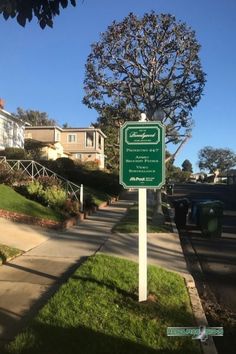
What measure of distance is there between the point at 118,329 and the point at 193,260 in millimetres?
6452

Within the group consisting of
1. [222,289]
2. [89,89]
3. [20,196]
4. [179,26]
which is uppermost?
[179,26]

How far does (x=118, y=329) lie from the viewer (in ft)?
19.9

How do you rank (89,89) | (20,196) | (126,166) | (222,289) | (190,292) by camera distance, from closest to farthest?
1. (126,166)
2. (190,292)
3. (222,289)
4. (20,196)
5. (89,89)

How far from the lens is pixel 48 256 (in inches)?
432

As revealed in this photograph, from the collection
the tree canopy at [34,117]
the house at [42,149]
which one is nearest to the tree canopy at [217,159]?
the tree canopy at [34,117]

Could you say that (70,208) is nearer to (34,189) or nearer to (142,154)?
(34,189)

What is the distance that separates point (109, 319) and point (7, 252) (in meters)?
4.66

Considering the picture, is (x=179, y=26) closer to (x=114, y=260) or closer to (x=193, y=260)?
(x=193, y=260)

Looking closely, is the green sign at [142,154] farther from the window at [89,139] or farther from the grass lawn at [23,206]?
the window at [89,139]

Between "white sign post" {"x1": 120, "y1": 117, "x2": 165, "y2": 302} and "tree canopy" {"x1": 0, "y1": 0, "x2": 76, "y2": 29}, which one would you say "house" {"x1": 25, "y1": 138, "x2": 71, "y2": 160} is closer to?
"white sign post" {"x1": 120, "y1": 117, "x2": 165, "y2": 302}

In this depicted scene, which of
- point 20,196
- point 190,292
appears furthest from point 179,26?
point 190,292

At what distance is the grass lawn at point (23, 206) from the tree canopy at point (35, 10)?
11295mm

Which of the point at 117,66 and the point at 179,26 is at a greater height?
the point at 179,26

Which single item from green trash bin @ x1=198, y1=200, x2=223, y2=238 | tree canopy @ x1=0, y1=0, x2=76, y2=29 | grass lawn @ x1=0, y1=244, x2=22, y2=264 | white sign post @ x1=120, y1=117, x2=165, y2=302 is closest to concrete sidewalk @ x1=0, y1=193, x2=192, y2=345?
grass lawn @ x1=0, y1=244, x2=22, y2=264
